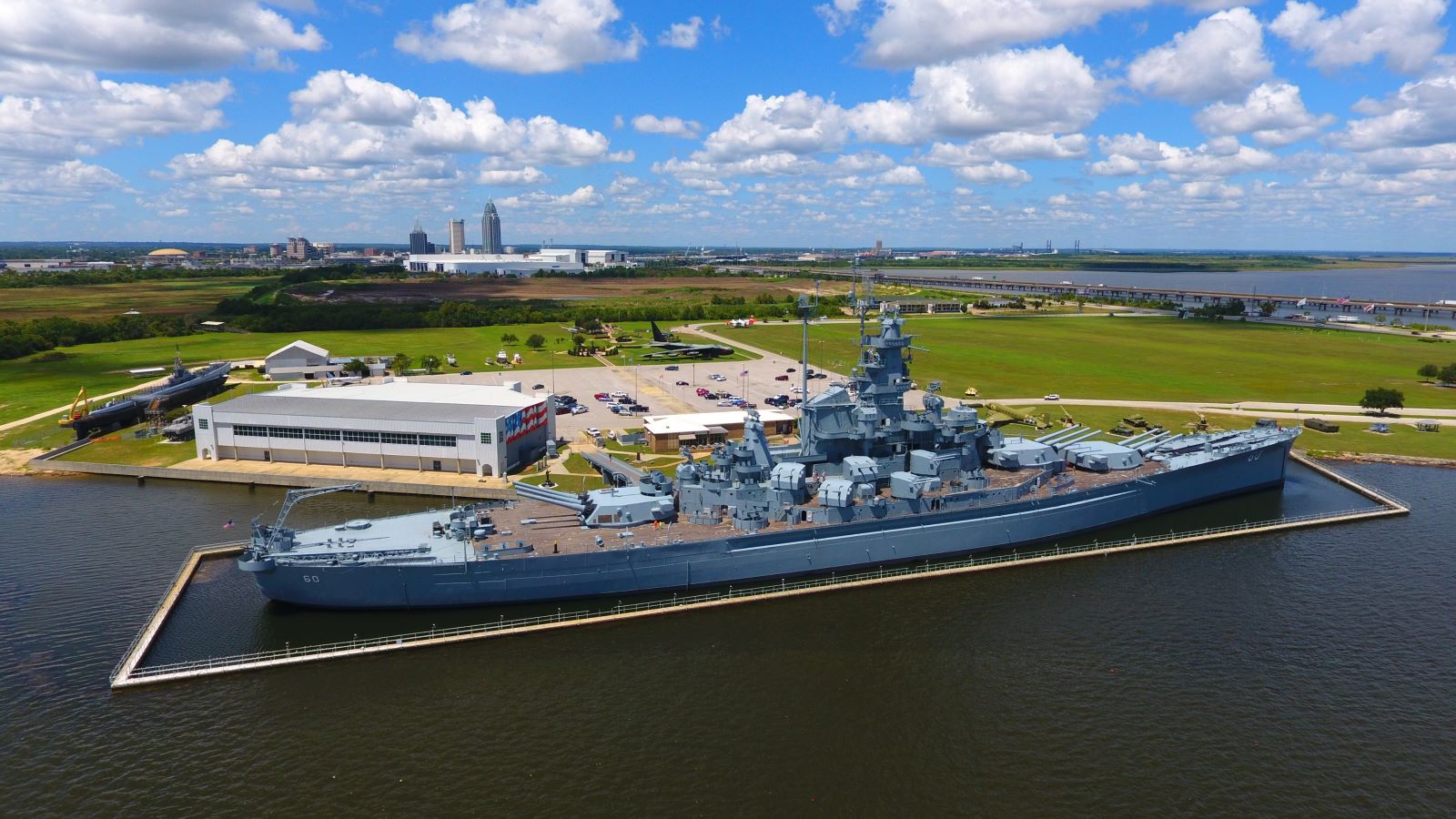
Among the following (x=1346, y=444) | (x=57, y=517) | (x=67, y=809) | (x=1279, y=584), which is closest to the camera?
(x=67, y=809)

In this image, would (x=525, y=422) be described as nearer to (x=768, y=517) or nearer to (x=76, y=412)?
(x=768, y=517)

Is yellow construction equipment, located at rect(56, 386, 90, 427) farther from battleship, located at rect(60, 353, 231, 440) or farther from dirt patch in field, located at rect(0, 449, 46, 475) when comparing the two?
dirt patch in field, located at rect(0, 449, 46, 475)

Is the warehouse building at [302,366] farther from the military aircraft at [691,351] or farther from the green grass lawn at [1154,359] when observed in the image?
the green grass lawn at [1154,359]

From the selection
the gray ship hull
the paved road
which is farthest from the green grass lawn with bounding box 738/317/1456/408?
the gray ship hull

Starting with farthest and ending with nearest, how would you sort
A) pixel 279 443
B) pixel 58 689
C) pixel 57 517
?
pixel 279 443 → pixel 57 517 → pixel 58 689

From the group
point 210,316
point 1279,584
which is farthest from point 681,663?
point 210,316

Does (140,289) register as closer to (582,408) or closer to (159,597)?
(582,408)
